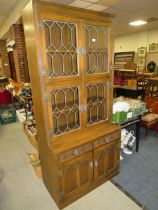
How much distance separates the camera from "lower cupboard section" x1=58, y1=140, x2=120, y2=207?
69.1 inches

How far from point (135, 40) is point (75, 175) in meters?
8.10

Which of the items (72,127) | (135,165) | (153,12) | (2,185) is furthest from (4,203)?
(153,12)

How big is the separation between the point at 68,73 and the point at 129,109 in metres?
1.20

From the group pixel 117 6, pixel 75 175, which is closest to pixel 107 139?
pixel 75 175

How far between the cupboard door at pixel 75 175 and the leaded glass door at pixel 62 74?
→ 362 millimetres

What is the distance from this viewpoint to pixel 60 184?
1.72 m

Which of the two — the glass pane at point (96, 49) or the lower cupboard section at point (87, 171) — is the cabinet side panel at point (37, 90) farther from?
the glass pane at point (96, 49)

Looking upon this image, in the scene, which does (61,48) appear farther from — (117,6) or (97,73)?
(117,6)

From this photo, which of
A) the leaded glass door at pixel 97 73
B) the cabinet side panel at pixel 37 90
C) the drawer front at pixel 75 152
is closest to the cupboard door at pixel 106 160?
the drawer front at pixel 75 152

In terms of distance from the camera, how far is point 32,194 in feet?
6.76

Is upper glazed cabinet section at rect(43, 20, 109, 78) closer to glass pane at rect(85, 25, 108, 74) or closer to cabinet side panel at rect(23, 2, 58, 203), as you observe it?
glass pane at rect(85, 25, 108, 74)

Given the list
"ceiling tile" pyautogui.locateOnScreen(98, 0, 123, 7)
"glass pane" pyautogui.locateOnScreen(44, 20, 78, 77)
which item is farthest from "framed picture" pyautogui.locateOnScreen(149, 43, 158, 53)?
"glass pane" pyautogui.locateOnScreen(44, 20, 78, 77)

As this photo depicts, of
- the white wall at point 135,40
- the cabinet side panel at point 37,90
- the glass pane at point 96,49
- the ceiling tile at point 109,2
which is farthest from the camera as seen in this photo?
the white wall at point 135,40

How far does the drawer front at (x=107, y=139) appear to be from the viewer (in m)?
1.93
